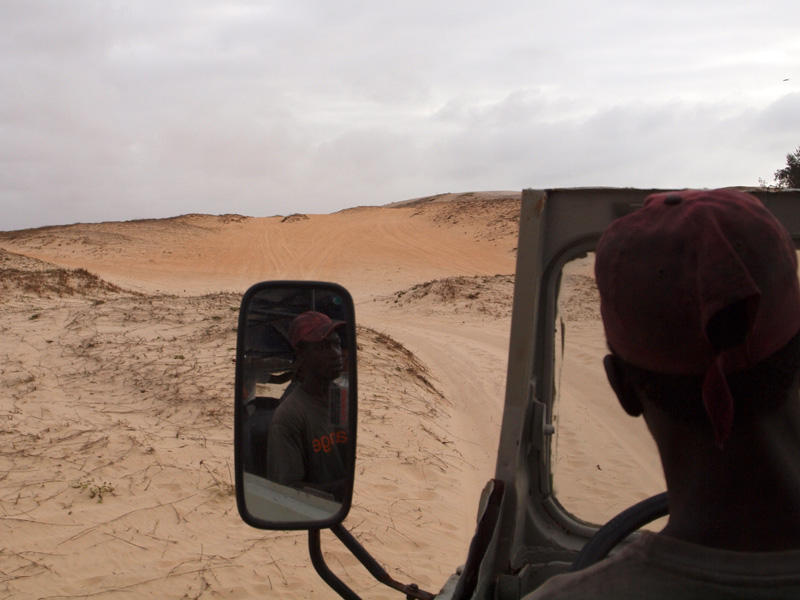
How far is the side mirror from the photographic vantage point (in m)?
1.87

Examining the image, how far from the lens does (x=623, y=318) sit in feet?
3.57

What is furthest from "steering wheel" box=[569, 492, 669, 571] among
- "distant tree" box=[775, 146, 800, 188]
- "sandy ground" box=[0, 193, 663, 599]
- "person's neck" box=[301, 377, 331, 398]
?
"distant tree" box=[775, 146, 800, 188]

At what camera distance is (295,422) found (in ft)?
6.20

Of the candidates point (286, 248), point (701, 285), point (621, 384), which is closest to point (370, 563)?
point (621, 384)

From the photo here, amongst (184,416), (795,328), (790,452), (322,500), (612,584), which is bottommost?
(184,416)

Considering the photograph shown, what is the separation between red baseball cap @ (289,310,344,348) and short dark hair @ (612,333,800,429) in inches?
37.5

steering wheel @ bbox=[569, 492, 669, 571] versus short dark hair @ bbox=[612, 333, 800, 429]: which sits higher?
short dark hair @ bbox=[612, 333, 800, 429]

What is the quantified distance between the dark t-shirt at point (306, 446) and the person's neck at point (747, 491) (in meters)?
0.95

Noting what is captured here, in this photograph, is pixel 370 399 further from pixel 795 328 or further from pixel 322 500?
pixel 795 328

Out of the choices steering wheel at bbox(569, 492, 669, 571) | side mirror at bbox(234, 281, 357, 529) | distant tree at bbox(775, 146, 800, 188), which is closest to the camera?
steering wheel at bbox(569, 492, 669, 571)

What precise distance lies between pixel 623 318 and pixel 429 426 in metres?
7.51

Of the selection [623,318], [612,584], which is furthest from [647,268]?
[612,584]

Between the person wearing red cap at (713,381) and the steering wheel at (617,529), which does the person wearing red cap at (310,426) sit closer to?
the steering wheel at (617,529)

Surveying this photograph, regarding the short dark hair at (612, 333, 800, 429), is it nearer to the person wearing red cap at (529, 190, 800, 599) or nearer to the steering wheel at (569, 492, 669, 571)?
the person wearing red cap at (529, 190, 800, 599)
